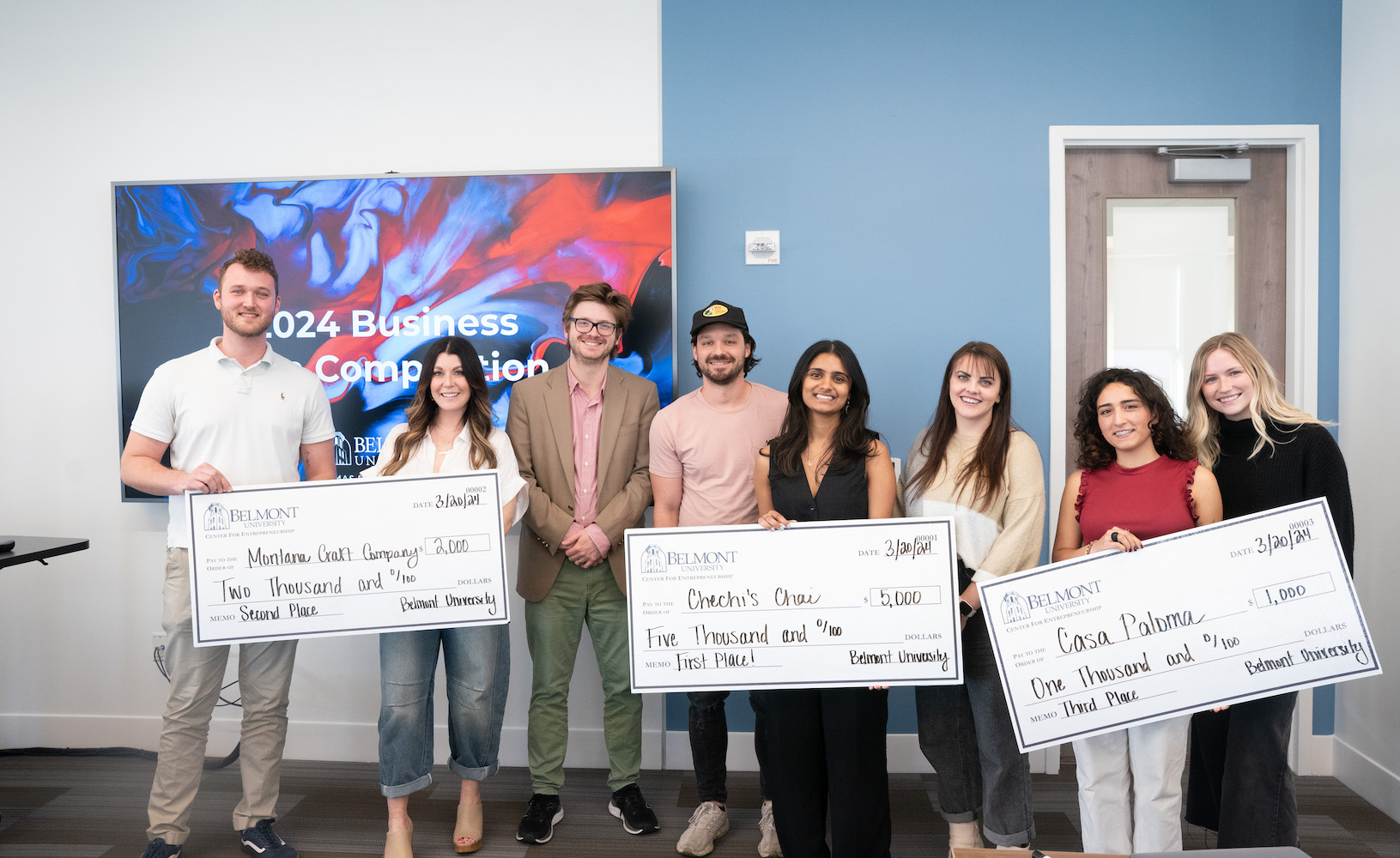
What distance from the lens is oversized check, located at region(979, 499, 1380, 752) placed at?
1899 millimetres

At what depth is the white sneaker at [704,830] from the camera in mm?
2434

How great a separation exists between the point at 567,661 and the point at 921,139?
2.37 meters

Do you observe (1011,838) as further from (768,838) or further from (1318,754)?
(1318,754)

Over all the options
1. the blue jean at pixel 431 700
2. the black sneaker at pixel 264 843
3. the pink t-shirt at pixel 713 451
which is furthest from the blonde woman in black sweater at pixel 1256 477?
the black sneaker at pixel 264 843

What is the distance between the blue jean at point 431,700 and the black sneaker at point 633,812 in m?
0.47

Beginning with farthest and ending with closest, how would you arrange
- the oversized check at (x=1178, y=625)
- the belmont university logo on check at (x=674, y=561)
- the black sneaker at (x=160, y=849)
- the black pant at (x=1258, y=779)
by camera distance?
the black sneaker at (x=160, y=849), the belmont university logo on check at (x=674, y=561), the black pant at (x=1258, y=779), the oversized check at (x=1178, y=625)

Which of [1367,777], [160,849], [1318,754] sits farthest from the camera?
[1318,754]

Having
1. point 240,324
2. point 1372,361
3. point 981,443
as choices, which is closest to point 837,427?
point 981,443

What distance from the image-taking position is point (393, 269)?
3.06 metres

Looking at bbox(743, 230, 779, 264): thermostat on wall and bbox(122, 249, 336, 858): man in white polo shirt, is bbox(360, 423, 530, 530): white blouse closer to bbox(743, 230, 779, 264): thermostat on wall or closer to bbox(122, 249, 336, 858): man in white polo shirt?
bbox(122, 249, 336, 858): man in white polo shirt

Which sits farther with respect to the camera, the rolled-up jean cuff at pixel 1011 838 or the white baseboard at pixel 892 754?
the white baseboard at pixel 892 754

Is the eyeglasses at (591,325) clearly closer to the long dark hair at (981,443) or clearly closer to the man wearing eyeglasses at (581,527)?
the man wearing eyeglasses at (581,527)

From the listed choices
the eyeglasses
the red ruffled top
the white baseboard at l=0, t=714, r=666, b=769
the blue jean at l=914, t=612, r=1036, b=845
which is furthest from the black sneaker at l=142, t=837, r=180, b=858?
the red ruffled top

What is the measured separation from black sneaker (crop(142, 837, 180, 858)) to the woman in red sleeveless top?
8.67ft
